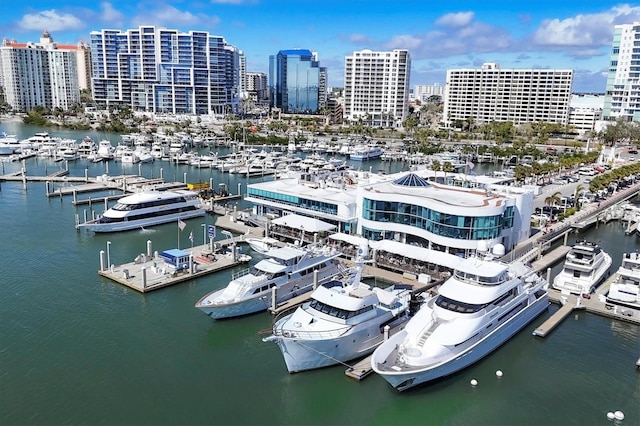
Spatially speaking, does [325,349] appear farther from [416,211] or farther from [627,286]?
[627,286]

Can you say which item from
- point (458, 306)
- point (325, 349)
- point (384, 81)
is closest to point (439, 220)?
point (458, 306)

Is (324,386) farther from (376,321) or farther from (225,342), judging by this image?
(225,342)

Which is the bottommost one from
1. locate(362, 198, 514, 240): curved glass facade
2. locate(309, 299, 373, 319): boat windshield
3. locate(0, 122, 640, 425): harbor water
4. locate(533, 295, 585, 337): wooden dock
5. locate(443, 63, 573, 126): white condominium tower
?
locate(0, 122, 640, 425): harbor water

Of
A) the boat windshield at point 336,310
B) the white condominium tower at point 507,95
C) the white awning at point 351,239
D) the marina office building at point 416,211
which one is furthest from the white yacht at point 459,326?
the white condominium tower at point 507,95

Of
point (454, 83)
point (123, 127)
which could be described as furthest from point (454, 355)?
point (454, 83)

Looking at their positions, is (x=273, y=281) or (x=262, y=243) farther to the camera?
(x=262, y=243)

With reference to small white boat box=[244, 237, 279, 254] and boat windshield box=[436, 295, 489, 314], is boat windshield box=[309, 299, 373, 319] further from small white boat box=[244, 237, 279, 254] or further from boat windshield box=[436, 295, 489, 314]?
small white boat box=[244, 237, 279, 254]

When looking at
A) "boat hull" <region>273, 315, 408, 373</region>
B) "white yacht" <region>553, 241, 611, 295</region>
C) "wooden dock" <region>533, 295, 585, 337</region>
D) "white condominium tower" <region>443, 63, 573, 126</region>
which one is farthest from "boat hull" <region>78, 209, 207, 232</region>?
"white condominium tower" <region>443, 63, 573, 126</region>
